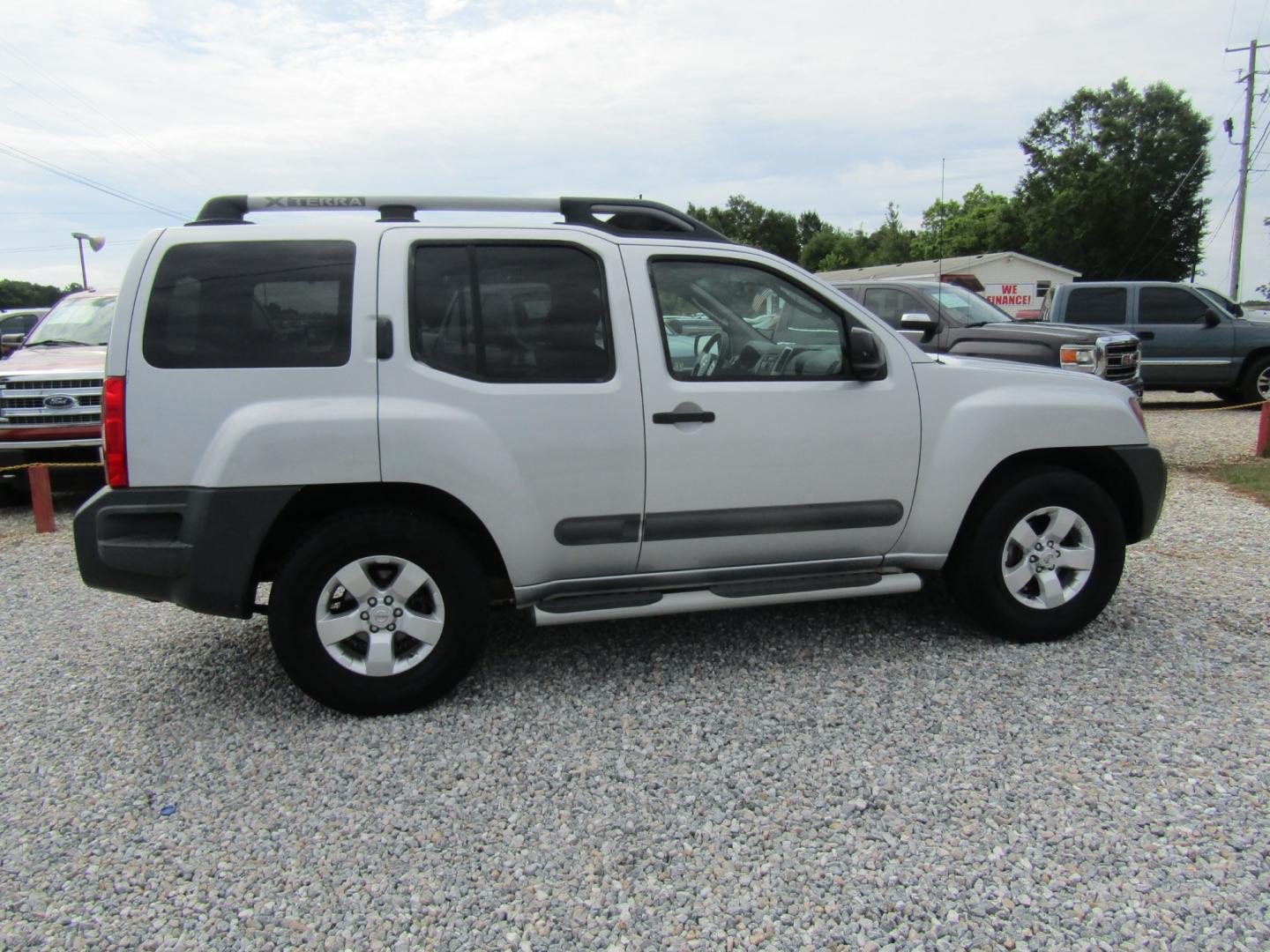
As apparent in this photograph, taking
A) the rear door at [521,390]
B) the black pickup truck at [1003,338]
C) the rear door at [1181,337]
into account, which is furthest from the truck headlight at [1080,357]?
the rear door at [521,390]

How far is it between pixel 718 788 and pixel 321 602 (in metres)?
1.62

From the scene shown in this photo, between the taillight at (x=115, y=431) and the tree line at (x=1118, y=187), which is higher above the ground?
the tree line at (x=1118, y=187)

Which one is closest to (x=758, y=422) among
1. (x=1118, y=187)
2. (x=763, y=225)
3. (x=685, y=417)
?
(x=685, y=417)

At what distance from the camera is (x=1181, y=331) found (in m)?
13.3

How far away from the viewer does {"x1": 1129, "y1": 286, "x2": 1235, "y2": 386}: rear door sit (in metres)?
13.2

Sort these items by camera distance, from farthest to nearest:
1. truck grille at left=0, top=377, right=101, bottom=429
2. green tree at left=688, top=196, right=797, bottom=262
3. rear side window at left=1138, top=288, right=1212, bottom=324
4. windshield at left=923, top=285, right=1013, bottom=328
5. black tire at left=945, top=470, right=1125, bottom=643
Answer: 1. green tree at left=688, top=196, right=797, bottom=262
2. rear side window at left=1138, top=288, right=1212, bottom=324
3. windshield at left=923, top=285, right=1013, bottom=328
4. truck grille at left=0, top=377, right=101, bottom=429
5. black tire at left=945, top=470, right=1125, bottom=643

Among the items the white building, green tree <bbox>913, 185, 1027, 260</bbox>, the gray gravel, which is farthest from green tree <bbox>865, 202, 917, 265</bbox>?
the gray gravel

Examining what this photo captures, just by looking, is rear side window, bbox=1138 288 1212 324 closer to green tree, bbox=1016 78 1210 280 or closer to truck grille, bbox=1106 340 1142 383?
truck grille, bbox=1106 340 1142 383

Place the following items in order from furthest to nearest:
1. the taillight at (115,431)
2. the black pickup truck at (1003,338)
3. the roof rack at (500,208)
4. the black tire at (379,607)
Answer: the black pickup truck at (1003,338), the roof rack at (500,208), the black tire at (379,607), the taillight at (115,431)

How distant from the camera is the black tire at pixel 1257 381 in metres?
13.3

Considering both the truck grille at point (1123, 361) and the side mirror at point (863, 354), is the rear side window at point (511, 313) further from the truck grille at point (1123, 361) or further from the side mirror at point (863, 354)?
the truck grille at point (1123, 361)

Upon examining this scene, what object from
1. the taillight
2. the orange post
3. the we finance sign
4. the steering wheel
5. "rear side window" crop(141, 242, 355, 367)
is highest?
the we finance sign

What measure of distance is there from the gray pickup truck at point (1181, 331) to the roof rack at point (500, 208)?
1080 cm

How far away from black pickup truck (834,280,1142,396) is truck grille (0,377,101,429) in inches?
284
